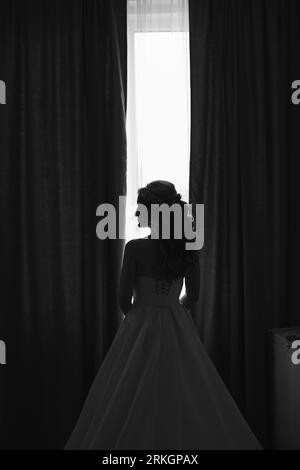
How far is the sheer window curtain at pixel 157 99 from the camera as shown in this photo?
2.86 m

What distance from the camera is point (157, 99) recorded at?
2.89 m

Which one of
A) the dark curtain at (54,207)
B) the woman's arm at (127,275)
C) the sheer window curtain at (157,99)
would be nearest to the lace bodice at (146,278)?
the woman's arm at (127,275)

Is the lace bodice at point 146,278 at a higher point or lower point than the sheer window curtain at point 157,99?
lower

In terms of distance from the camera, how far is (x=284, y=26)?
2.82 meters

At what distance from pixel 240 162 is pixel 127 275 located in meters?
1.01

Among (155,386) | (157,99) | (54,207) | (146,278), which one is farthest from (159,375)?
(157,99)

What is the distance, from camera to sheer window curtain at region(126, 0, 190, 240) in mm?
2857

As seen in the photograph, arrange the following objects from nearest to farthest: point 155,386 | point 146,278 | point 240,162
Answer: point 155,386, point 146,278, point 240,162

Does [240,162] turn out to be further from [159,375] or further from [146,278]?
[159,375]

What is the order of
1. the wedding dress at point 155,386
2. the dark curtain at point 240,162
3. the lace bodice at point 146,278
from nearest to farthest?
1. the wedding dress at point 155,386
2. the lace bodice at point 146,278
3. the dark curtain at point 240,162

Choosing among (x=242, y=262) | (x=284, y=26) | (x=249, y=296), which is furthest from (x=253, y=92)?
(x=249, y=296)

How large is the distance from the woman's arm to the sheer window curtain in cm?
65

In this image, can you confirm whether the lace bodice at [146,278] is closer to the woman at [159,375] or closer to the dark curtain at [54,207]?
the woman at [159,375]
